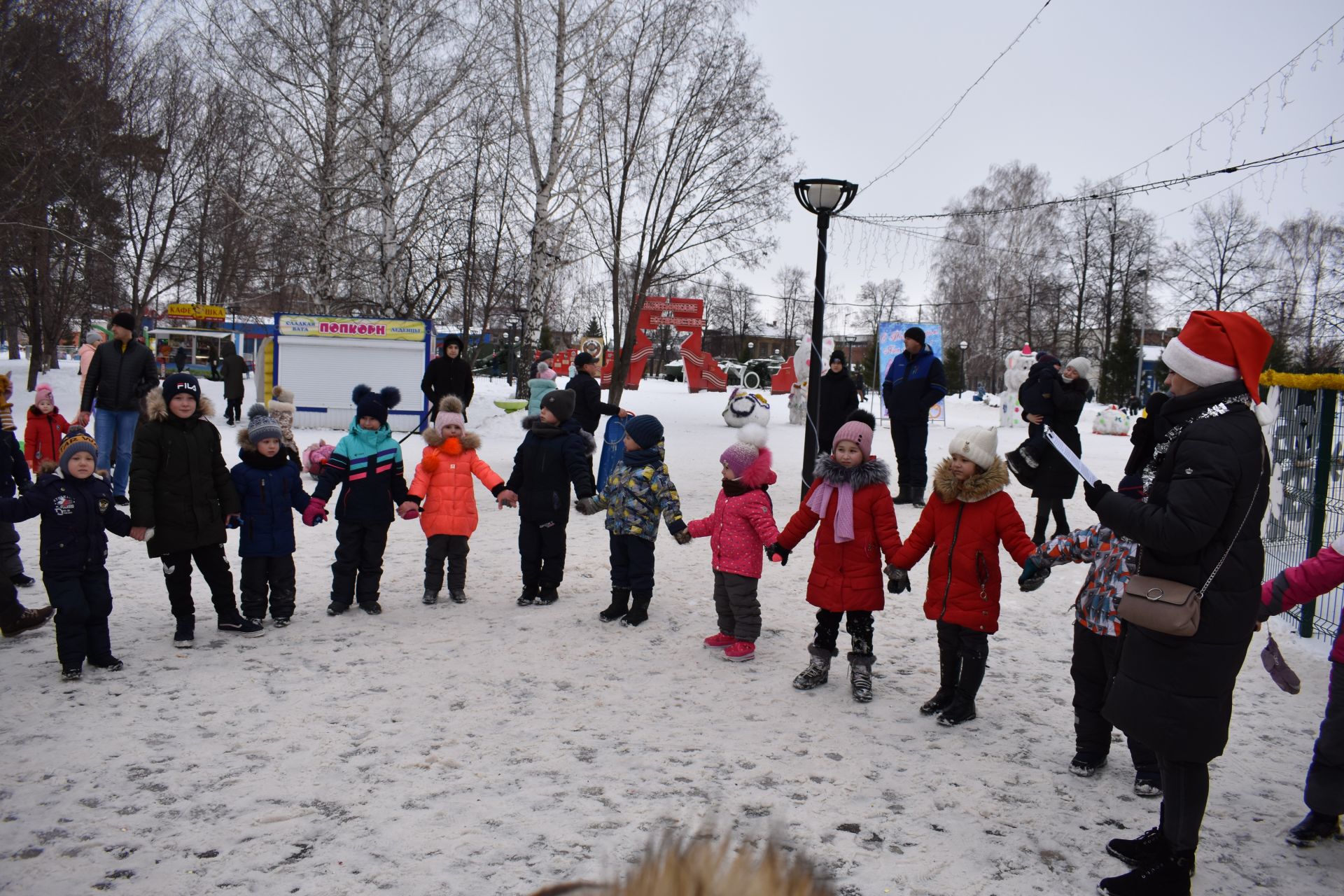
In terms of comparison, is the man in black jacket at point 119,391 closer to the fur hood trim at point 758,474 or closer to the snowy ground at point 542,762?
the snowy ground at point 542,762

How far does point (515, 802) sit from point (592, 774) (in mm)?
395

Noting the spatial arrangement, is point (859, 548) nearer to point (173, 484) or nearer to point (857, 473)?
point (857, 473)

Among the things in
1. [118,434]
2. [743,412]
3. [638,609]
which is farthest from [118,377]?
[743,412]

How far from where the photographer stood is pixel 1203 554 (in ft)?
8.79

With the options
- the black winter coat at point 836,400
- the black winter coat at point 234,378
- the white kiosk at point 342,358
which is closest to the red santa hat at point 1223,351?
the black winter coat at point 836,400

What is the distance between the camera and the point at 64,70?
12.3 metres

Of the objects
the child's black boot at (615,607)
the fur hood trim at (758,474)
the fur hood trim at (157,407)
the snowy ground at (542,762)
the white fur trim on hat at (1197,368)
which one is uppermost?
the white fur trim on hat at (1197,368)

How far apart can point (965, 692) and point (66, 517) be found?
4.63m

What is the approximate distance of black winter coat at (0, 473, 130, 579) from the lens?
4.66 m

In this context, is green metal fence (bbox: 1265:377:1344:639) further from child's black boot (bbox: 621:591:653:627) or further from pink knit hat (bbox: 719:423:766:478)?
child's black boot (bbox: 621:591:653:627)

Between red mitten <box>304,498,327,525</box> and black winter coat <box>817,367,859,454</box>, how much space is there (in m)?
6.39

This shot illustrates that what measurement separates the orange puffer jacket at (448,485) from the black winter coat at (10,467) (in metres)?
2.58

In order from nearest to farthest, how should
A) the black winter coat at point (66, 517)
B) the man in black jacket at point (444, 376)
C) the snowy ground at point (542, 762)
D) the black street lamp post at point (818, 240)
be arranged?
1. the snowy ground at point (542, 762)
2. the black winter coat at point (66, 517)
3. the black street lamp post at point (818, 240)
4. the man in black jacket at point (444, 376)

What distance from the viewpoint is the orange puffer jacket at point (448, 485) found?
21.4ft
